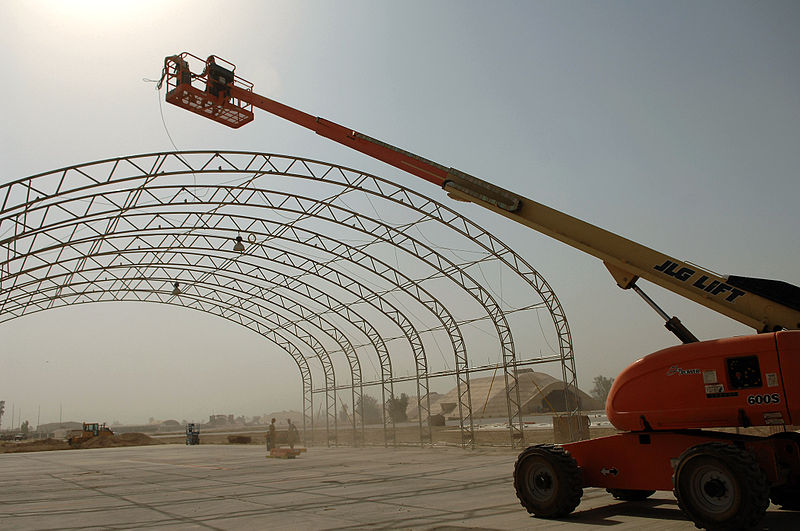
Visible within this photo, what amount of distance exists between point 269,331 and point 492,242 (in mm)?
24855

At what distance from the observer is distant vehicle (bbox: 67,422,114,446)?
6450 cm

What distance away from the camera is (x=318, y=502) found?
14445 millimetres

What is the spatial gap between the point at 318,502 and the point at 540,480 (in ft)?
19.1

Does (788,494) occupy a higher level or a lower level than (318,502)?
higher

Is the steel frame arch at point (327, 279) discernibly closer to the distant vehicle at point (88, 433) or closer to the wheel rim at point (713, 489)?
the wheel rim at point (713, 489)

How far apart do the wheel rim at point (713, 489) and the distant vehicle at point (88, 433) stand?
6930cm

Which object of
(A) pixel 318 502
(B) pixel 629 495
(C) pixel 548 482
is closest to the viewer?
(C) pixel 548 482

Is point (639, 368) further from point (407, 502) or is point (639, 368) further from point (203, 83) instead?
point (203, 83)

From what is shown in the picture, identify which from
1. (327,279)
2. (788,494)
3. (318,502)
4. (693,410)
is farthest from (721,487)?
(327,279)

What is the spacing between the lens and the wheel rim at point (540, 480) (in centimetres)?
1113

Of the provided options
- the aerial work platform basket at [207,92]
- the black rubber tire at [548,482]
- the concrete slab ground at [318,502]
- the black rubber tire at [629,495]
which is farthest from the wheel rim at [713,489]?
the aerial work platform basket at [207,92]

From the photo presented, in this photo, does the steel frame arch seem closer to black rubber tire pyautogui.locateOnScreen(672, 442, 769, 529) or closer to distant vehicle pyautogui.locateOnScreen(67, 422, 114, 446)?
black rubber tire pyautogui.locateOnScreen(672, 442, 769, 529)

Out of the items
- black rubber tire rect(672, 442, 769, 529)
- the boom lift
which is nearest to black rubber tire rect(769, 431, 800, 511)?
the boom lift

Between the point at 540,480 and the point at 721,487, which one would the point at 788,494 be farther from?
the point at 540,480
